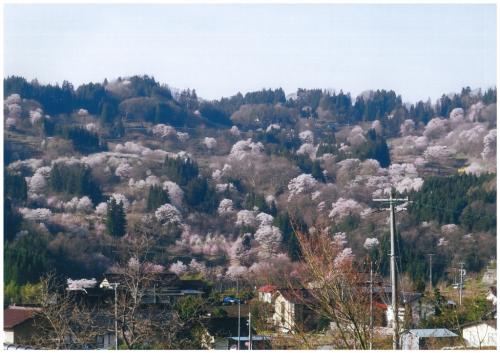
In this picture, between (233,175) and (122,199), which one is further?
(233,175)

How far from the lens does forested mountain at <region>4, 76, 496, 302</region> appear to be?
23.1 metres

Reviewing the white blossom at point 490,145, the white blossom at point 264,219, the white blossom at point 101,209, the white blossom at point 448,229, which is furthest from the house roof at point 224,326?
the white blossom at point 490,145

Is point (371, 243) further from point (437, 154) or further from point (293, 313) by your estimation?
point (293, 313)

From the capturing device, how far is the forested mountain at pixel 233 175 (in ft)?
75.7

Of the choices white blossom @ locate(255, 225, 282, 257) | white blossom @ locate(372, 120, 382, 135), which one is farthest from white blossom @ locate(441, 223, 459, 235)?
white blossom @ locate(372, 120, 382, 135)

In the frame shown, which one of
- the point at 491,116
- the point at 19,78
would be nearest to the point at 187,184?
the point at 19,78

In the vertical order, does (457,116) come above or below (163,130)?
above

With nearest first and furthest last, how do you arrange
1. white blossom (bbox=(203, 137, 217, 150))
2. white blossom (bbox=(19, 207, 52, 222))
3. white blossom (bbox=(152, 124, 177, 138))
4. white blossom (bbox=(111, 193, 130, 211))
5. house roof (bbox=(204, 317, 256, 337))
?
house roof (bbox=(204, 317, 256, 337)) → white blossom (bbox=(19, 207, 52, 222)) → white blossom (bbox=(111, 193, 130, 211)) → white blossom (bbox=(203, 137, 217, 150)) → white blossom (bbox=(152, 124, 177, 138))

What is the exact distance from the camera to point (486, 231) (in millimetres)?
→ 24547

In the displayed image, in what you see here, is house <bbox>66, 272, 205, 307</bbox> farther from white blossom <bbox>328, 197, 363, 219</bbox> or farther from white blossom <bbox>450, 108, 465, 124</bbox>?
white blossom <bbox>450, 108, 465, 124</bbox>

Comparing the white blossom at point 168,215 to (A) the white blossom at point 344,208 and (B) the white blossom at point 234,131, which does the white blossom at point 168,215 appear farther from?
(B) the white blossom at point 234,131

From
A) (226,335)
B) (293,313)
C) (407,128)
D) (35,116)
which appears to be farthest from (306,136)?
(293,313)

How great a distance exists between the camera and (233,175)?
101 ft

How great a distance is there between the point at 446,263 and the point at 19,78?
20690 millimetres
